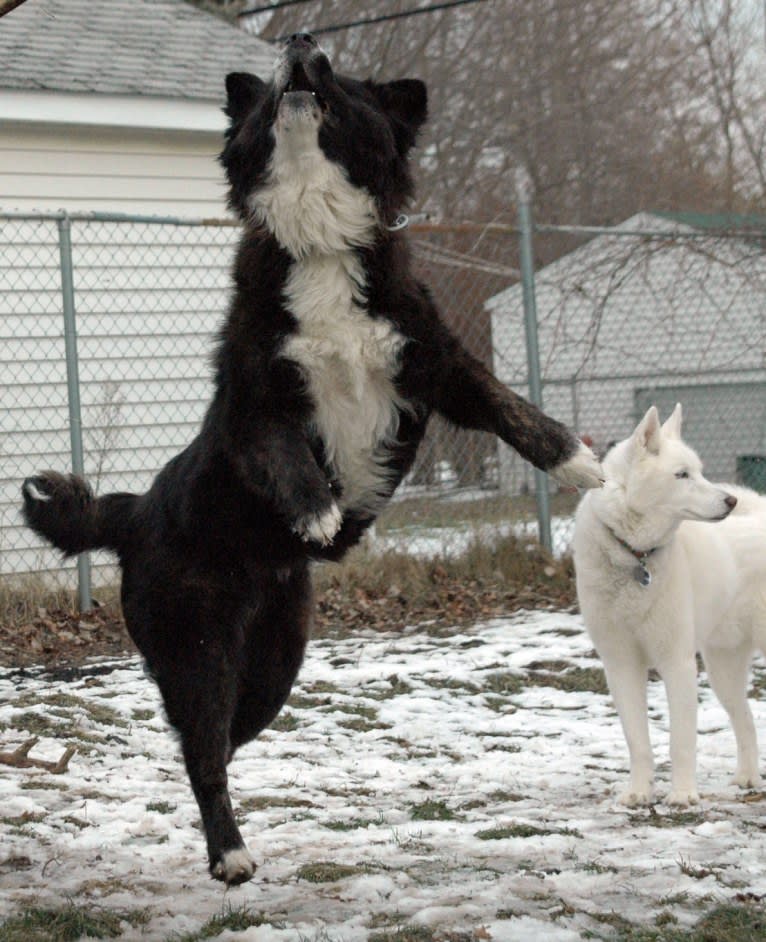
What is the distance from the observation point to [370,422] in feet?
11.6

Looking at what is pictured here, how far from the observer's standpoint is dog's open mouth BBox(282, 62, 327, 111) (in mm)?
3516

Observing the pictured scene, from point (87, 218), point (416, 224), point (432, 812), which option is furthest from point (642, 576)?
point (87, 218)

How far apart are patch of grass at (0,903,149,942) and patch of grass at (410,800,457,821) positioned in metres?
1.30

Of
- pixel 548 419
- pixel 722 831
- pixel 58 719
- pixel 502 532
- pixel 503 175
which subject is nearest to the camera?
pixel 548 419

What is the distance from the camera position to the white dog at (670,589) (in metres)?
4.80

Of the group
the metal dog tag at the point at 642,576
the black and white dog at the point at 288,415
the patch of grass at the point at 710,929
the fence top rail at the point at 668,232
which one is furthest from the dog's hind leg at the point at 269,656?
the fence top rail at the point at 668,232

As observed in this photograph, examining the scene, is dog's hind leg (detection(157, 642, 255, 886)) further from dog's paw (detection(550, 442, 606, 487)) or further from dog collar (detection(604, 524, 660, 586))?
dog collar (detection(604, 524, 660, 586))

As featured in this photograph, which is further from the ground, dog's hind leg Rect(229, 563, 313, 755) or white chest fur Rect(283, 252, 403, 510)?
white chest fur Rect(283, 252, 403, 510)

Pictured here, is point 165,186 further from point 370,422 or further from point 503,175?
point 503,175

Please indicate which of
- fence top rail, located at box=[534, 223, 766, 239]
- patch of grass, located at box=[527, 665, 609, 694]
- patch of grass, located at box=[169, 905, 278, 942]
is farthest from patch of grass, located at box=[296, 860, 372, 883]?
fence top rail, located at box=[534, 223, 766, 239]

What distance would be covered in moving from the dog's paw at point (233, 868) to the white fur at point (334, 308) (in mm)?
985

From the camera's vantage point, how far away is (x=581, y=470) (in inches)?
137

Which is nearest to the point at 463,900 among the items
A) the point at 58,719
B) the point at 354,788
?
the point at 354,788

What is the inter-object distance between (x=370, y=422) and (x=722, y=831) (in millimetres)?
1760
